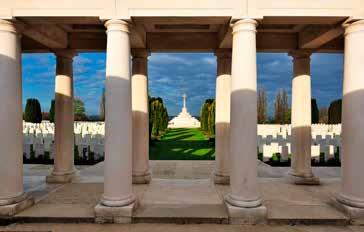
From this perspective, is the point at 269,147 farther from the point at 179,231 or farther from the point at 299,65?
the point at 179,231

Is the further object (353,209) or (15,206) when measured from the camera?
(15,206)

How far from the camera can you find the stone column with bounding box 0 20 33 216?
992 centimetres

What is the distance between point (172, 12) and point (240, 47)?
94.1 inches

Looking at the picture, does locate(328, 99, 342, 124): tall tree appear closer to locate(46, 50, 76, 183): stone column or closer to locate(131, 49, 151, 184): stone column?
locate(131, 49, 151, 184): stone column

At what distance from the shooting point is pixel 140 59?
14.8 m

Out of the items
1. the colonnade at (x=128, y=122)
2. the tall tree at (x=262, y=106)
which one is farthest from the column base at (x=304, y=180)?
the tall tree at (x=262, y=106)

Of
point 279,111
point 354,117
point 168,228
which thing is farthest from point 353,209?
point 279,111

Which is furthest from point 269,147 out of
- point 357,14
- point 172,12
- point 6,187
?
point 6,187

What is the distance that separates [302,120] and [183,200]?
7.00 m

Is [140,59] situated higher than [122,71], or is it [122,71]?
[140,59]

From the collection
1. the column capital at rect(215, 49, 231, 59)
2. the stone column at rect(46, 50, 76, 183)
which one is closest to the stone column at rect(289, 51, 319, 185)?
the column capital at rect(215, 49, 231, 59)

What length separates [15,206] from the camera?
32.8 feet

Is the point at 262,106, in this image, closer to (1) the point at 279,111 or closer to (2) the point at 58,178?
(1) the point at 279,111

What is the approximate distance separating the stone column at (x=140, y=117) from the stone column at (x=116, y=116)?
4644mm
